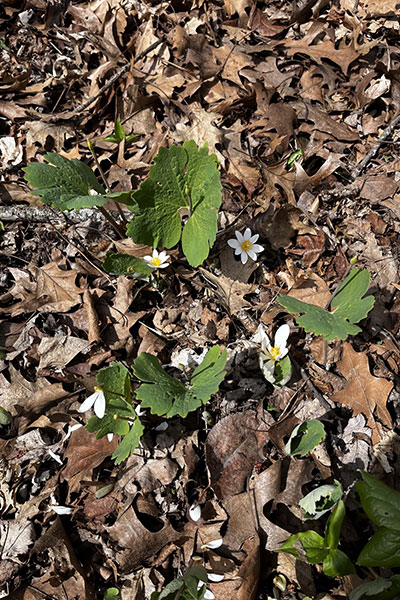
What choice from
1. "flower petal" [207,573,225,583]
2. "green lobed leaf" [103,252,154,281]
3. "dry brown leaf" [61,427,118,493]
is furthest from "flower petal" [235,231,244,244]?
"flower petal" [207,573,225,583]

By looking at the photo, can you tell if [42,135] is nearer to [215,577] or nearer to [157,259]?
[157,259]

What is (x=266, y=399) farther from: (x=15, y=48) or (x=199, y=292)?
(x=15, y=48)

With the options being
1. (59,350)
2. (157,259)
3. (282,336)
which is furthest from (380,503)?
(59,350)

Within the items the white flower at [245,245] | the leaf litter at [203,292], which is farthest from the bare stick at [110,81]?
the white flower at [245,245]

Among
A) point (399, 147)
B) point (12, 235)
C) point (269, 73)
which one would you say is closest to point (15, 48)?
point (12, 235)

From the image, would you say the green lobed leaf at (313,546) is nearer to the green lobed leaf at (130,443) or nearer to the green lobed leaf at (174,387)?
the green lobed leaf at (174,387)
